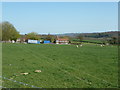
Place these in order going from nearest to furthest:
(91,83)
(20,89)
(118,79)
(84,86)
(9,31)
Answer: (20,89) < (84,86) < (91,83) < (118,79) < (9,31)

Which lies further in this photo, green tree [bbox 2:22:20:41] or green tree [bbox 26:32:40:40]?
green tree [bbox 26:32:40:40]

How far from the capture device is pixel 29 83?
7.72 metres

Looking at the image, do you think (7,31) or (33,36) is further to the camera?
(33,36)

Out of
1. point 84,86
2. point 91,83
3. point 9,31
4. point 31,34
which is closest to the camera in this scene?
point 84,86

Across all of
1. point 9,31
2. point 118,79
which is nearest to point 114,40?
point 9,31

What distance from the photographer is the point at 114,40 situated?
9219 centimetres

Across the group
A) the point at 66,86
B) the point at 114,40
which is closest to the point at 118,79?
the point at 66,86

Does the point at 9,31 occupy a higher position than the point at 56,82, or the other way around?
the point at 9,31

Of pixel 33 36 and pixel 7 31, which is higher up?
pixel 7 31

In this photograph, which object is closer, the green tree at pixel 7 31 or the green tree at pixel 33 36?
the green tree at pixel 7 31

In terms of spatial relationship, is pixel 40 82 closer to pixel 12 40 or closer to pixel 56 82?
pixel 56 82

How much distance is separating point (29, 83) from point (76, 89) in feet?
6.85

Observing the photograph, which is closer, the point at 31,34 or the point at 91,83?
the point at 91,83

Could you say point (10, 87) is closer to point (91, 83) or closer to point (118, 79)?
point (91, 83)
